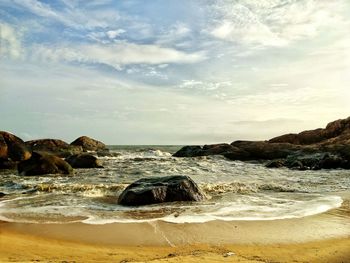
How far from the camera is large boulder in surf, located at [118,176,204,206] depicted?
12.2 metres

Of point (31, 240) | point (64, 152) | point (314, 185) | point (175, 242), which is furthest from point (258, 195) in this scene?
point (64, 152)

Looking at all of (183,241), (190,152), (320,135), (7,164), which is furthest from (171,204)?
(320,135)

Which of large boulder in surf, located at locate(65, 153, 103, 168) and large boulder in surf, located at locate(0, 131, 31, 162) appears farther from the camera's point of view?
large boulder in surf, located at locate(0, 131, 31, 162)

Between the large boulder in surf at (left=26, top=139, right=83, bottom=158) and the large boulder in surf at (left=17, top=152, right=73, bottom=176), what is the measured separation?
1795cm

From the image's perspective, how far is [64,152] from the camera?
41625 millimetres

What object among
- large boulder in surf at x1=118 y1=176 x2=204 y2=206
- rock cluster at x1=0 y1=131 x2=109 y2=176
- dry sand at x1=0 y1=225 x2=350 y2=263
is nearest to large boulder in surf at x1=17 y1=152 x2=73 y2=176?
rock cluster at x1=0 y1=131 x2=109 y2=176

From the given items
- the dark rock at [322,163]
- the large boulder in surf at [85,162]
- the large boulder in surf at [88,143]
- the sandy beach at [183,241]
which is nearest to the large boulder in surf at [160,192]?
the sandy beach at [183,241]

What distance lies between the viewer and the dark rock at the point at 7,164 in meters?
26.4

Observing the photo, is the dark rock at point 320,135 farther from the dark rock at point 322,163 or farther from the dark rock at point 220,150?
the dark rock at point 322,163

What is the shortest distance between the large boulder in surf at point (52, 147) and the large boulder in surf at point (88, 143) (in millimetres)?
7727

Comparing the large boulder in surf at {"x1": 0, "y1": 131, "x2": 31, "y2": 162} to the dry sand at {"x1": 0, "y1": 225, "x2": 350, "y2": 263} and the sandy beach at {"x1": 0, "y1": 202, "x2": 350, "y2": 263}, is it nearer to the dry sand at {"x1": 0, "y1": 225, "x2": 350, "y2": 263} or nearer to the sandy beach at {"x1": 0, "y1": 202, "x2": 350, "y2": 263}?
the sandy beach at {"x1": 0, "y1": 202, "x2": 350, "y2": 263}

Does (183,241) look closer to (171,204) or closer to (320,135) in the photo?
(171,204)

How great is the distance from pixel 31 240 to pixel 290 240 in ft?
17.8

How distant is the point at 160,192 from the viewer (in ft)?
41.1
